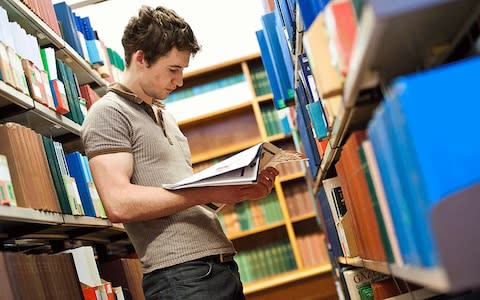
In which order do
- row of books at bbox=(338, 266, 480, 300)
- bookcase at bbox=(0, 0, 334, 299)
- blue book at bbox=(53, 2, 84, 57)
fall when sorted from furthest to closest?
1. bookcase at bbox=(0, 0, 334, 299)
2. blue book at bbox=(53, 2, 84, 57)
3. row of books at bbox=(338, 266, 480, 300)

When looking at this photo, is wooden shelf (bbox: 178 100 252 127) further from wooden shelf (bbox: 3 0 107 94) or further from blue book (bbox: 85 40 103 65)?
blue book (bbox: 85 40 103 65)

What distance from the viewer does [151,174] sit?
229cm

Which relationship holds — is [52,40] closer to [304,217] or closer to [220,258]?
[220,258]

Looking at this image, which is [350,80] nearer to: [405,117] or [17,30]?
[405,117]

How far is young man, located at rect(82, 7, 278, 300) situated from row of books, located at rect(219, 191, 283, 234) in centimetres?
367

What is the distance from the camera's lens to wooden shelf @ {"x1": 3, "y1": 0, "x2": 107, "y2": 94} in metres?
2.99

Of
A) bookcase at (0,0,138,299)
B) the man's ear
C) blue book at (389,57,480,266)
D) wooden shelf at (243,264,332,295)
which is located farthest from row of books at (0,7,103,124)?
wooden shelf at (243,264,332,295)

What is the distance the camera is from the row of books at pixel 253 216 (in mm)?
6133

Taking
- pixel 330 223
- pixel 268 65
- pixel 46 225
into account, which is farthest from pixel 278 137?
pixel 46 225

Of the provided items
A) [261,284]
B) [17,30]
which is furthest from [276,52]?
[261,284]

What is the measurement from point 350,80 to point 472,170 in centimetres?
36

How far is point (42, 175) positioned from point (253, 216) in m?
3.61

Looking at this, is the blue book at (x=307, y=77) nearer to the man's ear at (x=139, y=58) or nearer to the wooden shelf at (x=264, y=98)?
the man's ear at (x=139, y=58)

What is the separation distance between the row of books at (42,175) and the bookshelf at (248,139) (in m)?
2.87
